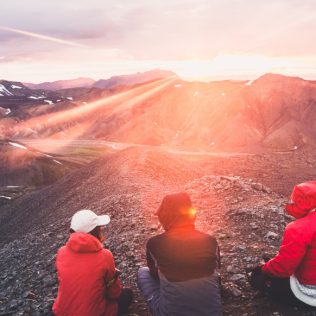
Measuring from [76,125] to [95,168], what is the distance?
13457 centimetres

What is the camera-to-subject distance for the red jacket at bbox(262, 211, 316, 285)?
6.68m

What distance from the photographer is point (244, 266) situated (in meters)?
10.0

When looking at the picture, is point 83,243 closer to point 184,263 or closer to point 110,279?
point 110,279

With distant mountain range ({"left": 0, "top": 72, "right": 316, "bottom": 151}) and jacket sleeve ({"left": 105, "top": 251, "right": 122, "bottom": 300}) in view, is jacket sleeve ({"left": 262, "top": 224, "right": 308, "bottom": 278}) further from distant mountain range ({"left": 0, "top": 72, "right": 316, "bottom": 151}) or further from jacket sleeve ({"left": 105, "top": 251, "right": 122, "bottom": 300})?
distant mountain range ({"left": 0, "top": 72, "right": 316, "bottom": 151})

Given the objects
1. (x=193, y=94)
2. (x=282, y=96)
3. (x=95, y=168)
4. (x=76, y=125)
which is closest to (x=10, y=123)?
(x=76, y=125)

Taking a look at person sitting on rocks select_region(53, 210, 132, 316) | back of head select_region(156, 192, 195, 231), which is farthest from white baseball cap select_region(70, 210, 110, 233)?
back of head select_region(156, 192, 195, 231)

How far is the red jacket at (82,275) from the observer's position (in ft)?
22.9

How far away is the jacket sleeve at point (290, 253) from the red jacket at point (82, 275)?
117 inches

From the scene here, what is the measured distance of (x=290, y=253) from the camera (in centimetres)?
680

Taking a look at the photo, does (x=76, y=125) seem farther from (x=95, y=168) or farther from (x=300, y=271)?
(x=300, y=271)

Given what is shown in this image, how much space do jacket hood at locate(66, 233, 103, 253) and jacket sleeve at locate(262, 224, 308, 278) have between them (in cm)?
318

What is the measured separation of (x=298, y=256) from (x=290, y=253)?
0.44ft

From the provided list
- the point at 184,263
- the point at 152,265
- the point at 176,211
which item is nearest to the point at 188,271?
the point at 184,263

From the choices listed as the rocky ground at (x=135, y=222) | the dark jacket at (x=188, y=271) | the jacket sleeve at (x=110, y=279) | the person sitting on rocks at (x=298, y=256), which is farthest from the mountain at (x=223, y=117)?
the dark jacket at (x=188, y=271)
